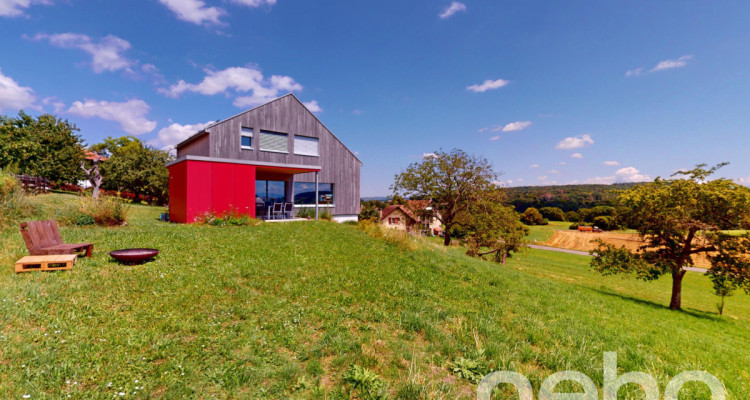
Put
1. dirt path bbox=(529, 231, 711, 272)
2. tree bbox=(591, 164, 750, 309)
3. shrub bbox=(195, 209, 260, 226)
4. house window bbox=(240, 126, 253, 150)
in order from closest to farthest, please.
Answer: tree bbox=(591, 164, 750, 309) → shrub bbox=(195, 209, 260, 226) → house window bbox=(240, 126, 253, 150) → dirt path bbox=(529, 231, 711, 272)

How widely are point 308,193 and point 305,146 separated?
11.1 ft

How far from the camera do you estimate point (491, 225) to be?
2058cm

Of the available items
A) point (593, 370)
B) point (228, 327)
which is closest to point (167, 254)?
point (228, 327)

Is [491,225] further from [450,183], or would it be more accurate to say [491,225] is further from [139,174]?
[139,174]

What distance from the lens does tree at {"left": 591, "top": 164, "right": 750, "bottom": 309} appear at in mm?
10898

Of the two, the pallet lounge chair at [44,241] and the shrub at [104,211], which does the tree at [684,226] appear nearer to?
the pallet lounge chair at [44,241]

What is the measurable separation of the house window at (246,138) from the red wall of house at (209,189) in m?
3.62

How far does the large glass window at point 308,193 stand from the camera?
1819 centimetres

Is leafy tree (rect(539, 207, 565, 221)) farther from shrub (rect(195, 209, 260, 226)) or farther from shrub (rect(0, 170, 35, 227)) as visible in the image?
shrub (rect(0, 170, 35, 227))

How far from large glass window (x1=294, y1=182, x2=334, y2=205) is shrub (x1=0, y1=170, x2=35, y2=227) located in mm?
11193

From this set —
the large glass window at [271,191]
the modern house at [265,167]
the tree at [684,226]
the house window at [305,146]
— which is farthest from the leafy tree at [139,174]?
the tree at [684,226]

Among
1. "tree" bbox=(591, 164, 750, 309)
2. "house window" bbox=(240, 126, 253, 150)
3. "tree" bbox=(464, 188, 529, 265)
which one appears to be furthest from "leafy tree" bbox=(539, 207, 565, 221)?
"house window" bbox=(240, 126, 253, 150)

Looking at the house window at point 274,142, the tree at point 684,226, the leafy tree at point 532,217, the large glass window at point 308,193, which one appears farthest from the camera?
the leafy tree at point 532,217

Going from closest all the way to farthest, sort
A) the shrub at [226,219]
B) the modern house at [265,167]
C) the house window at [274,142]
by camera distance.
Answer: the shrub at [226,219], the modern house at [265,167], the house window at [274,142]
